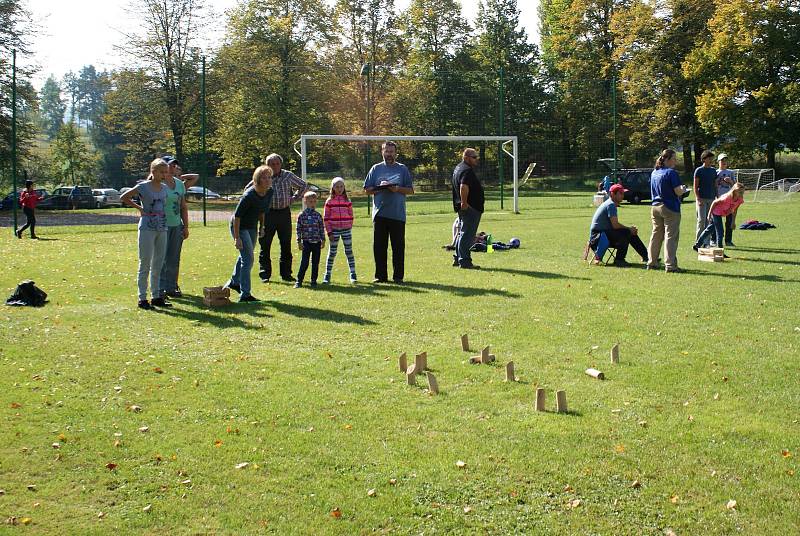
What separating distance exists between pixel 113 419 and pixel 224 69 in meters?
40.9

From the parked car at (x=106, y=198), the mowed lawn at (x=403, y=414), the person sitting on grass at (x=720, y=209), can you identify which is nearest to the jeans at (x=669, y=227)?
the mowed lawn at (x=403, y=414)

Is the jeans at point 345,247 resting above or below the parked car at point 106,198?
below

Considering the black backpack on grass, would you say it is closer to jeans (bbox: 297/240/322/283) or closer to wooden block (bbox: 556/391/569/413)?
jeans (bbox: 297/240/322/283)

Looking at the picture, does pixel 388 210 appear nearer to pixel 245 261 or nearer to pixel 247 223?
pixel 247 223


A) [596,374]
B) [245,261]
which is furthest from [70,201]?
[596,374]

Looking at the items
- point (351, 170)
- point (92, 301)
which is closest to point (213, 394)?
point (92, 301)

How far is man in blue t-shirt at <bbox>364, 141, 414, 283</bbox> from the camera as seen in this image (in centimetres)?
1266

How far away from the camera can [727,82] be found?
49.5m

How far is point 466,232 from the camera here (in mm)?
13820

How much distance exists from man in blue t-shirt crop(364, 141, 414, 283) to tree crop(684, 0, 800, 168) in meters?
41.6

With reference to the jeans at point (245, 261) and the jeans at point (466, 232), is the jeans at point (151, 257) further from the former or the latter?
the jeans at point (466, 232)

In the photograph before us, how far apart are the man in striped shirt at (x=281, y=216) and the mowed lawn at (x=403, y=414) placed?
4.86 feet

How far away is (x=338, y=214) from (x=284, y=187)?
1019 millimetres

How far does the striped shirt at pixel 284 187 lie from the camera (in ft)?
42.3
